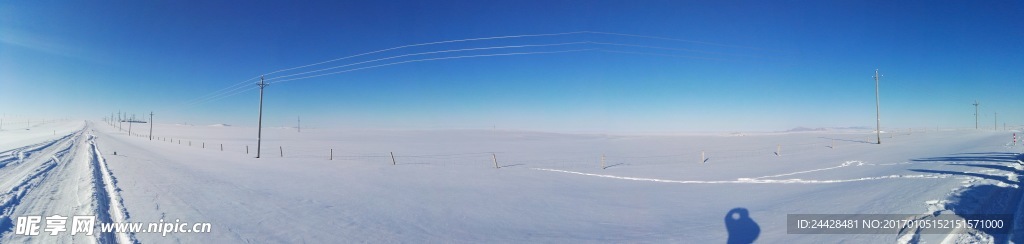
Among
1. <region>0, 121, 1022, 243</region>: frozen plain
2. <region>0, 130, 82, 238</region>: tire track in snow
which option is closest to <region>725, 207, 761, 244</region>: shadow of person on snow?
<region>0, 121, 1022, 243</region>: frozen plain

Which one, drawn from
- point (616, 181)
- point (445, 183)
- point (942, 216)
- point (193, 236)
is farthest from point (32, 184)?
point (942, 216)

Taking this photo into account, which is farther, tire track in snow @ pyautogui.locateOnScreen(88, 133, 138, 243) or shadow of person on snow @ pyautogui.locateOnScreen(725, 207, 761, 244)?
shadow of person on snow @ pyautogui.locateOnScreen(725, 207, 761, 244)

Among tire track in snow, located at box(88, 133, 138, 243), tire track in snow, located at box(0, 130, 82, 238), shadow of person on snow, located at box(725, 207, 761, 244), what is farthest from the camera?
tire track in snow, located at box(0, 130, 82, 238)

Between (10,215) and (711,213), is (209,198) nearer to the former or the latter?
(10,215)

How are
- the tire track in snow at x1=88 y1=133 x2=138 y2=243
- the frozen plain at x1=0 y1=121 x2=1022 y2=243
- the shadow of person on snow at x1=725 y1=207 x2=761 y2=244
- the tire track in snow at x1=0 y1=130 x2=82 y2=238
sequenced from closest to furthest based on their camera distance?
the tire track in snow at x1=88 y1=133 x2=138 y2=243 → the shadow of person on snow at x1=725 y1=207 x2=761 y2=244 → the frozen plain at x1=0 y1=121 x2=1022 y2=243 → the tire track in snow at x1=0 y1=130 x2=82 y2=238

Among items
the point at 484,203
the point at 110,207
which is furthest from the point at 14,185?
the point at 484,203

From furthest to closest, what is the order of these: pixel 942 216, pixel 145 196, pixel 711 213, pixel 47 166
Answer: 1. pixel 47 166
2. pixel 145 196
3. pixel 711 213
4. pixel 942 216

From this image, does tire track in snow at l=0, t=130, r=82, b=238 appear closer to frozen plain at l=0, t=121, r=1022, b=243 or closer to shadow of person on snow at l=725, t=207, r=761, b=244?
frozen plain at l=0, t=121, r=1022, b=243

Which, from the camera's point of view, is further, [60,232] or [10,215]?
[10,215]
